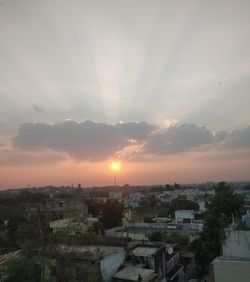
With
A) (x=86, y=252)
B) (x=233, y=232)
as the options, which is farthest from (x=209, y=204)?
(x=86, y=252)

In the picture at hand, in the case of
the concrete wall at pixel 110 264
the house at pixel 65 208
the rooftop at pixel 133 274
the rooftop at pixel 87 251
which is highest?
the house at pixel 65 208

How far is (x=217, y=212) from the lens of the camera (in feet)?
61.6

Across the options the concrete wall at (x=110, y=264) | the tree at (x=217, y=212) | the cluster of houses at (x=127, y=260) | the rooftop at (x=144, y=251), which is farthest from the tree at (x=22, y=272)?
the tree at (x=217, y=212)

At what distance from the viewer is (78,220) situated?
410 inches

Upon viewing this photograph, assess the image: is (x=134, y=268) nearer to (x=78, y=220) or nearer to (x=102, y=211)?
(x=78, y=220)

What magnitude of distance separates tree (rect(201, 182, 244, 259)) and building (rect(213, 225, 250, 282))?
387 cm

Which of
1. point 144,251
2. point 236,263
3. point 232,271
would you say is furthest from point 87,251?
point 144,251

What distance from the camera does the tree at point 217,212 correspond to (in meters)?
17.7

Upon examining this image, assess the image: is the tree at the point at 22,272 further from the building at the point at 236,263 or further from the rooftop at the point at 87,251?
the building at the point at 236,263

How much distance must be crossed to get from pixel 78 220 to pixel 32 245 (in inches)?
61.6

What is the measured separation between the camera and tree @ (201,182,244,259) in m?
17.7

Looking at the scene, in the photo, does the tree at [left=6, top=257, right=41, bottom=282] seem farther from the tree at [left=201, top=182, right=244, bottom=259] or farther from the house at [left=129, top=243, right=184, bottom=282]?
the tree at [left=201, top=182, right=244, bottom=259]

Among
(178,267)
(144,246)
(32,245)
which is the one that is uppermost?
(32,245)

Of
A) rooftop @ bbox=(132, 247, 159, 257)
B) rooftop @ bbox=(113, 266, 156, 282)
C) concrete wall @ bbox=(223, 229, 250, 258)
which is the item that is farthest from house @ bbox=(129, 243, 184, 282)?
concrete wall @ bbox=(223, 229, 250, 258)
